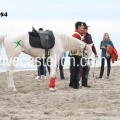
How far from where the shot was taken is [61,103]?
7367 millimetres

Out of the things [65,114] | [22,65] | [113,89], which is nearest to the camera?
[65,114]

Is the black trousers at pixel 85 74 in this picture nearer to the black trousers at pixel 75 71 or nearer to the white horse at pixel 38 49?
the black trousers at pixel 75 71

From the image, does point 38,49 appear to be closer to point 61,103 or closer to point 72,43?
point 72,43

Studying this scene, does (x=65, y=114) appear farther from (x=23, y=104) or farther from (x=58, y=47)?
(x=58, y=47)

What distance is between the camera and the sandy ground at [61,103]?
6094mm

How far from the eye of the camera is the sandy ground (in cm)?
609

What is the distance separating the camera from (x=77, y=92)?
9016 mm

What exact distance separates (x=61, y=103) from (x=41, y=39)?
2.16 m

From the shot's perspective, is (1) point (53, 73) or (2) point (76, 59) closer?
(1) point (53, 73)

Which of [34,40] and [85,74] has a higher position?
[34,40]

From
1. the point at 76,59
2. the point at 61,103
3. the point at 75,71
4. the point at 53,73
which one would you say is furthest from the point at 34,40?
the point at 61,103

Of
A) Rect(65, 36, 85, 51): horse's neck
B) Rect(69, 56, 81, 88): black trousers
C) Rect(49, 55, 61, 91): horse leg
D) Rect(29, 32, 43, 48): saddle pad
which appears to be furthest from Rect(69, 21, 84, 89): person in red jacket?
Rect(29, 32, 43, 48): saddle pad

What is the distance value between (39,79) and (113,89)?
2982mm

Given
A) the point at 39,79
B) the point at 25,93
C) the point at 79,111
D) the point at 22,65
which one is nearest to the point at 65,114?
the point at 79,111
